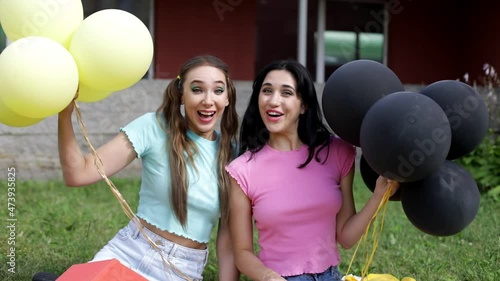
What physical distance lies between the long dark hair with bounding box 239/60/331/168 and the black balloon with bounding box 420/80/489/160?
23.0 inches

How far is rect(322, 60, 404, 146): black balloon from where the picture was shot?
7.79ft

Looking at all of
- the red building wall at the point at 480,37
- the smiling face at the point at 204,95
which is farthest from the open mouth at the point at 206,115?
the red building wall at the point at 480,37

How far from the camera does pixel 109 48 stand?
7.67 feet

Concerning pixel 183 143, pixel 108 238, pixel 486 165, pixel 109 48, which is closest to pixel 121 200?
pixel 183 143

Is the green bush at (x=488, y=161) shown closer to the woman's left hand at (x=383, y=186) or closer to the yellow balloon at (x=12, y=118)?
the woman's left hand at (x=383, y=186)

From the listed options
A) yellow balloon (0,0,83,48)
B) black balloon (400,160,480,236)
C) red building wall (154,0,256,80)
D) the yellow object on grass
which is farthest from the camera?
red building wall (154,0,256,80)

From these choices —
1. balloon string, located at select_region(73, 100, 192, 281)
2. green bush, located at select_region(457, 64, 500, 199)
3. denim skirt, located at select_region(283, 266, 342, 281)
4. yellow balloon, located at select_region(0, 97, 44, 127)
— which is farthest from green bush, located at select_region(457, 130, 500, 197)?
yellow balloon, located at select_region(0, 97, 44, 127)

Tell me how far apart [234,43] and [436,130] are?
7.02 m

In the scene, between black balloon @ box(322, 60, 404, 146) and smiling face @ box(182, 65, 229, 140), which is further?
smiling face @ box(182, 65, 229, 140)

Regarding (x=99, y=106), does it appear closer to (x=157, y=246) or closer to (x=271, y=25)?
(x=271, y=25)

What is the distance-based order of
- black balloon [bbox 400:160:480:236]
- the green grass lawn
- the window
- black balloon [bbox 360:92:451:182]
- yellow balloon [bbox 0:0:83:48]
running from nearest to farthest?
black balloon [bbox 360:92:451:182] < black balloon [bbox 400:160:480:236] < yellow balloon [bbox 0:0:83:48] < the green grass lawn < the window

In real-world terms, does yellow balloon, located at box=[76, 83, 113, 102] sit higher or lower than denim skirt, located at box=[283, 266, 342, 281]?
higher

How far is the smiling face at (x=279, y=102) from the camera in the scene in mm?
2777

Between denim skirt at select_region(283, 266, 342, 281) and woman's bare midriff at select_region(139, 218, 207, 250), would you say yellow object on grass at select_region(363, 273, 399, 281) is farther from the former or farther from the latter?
woman's bare midriff at select_region(139, 218, 207, 250)
